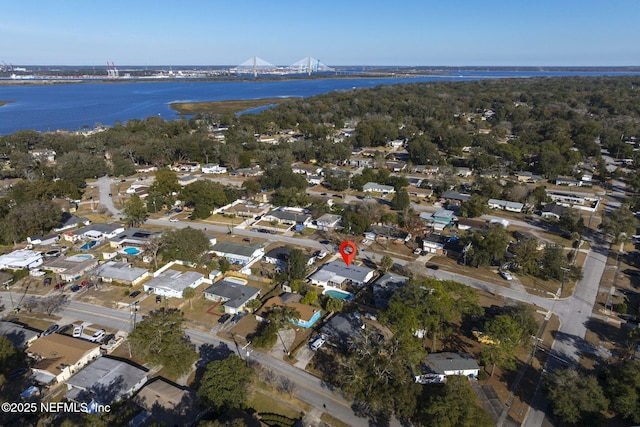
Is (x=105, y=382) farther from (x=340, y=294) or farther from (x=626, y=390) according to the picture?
(x=626, y=390)

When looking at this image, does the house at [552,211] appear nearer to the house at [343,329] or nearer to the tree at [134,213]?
the house at [343,329]

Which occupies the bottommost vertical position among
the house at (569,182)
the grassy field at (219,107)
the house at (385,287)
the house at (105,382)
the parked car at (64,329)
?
the house at (569,182)

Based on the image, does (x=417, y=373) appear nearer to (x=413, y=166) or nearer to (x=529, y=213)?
(x=529, y=213)

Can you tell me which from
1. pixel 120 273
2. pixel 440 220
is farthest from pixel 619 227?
pixel 120 273

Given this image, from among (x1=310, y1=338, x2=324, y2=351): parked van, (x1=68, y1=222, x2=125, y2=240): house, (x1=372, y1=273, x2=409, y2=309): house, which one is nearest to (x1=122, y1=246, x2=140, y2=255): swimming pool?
(x1=68, y1=222, x2=125, y2=240): house

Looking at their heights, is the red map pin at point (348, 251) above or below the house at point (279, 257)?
above

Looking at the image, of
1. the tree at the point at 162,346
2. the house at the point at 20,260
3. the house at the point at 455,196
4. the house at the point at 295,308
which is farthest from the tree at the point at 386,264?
the house at the point at 20,260

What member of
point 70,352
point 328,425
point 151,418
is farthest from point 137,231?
point 328,425

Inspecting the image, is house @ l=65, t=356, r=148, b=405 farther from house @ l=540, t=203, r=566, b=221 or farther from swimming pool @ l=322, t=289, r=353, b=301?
house @ l=540, t=203, r=566, b=221
